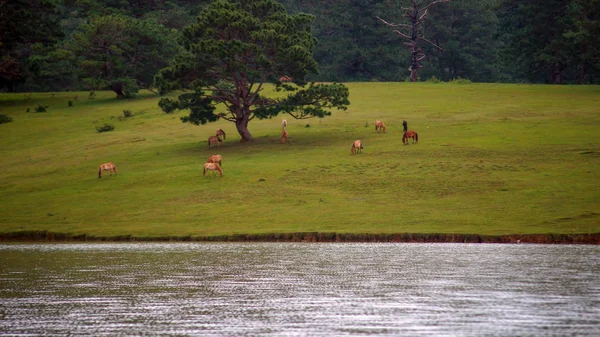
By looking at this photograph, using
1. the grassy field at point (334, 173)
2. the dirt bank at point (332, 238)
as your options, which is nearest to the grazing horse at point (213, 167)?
the grassy field at point (334, 173)

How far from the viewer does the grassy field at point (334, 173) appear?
41531 mm

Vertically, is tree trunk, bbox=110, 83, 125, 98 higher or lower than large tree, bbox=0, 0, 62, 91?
lower

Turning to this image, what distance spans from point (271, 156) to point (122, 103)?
39979 mm

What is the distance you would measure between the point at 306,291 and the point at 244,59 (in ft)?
136

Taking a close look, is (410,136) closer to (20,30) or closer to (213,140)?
(213,140)

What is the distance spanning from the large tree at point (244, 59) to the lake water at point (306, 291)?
28.6 m

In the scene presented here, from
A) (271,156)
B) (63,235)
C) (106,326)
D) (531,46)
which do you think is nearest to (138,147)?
(271,156)

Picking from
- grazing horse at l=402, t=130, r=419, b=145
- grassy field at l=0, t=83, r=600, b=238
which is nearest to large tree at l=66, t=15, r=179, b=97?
grassy field at l=0, t=83, r=600, b=238

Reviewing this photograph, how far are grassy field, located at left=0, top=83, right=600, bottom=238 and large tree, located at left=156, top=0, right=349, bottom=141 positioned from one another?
360cm

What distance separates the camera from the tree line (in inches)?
3482

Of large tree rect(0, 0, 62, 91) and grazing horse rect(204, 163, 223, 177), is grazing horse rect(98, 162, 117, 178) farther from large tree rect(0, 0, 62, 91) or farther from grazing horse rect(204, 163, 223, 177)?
large tree rect(0, 0, 62, 91)

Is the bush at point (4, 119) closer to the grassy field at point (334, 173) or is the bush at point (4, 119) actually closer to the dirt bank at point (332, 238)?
the grassy field at point (334, 173)

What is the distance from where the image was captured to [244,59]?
62.2m

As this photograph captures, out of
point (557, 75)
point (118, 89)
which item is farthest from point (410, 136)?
point (557, 75)
